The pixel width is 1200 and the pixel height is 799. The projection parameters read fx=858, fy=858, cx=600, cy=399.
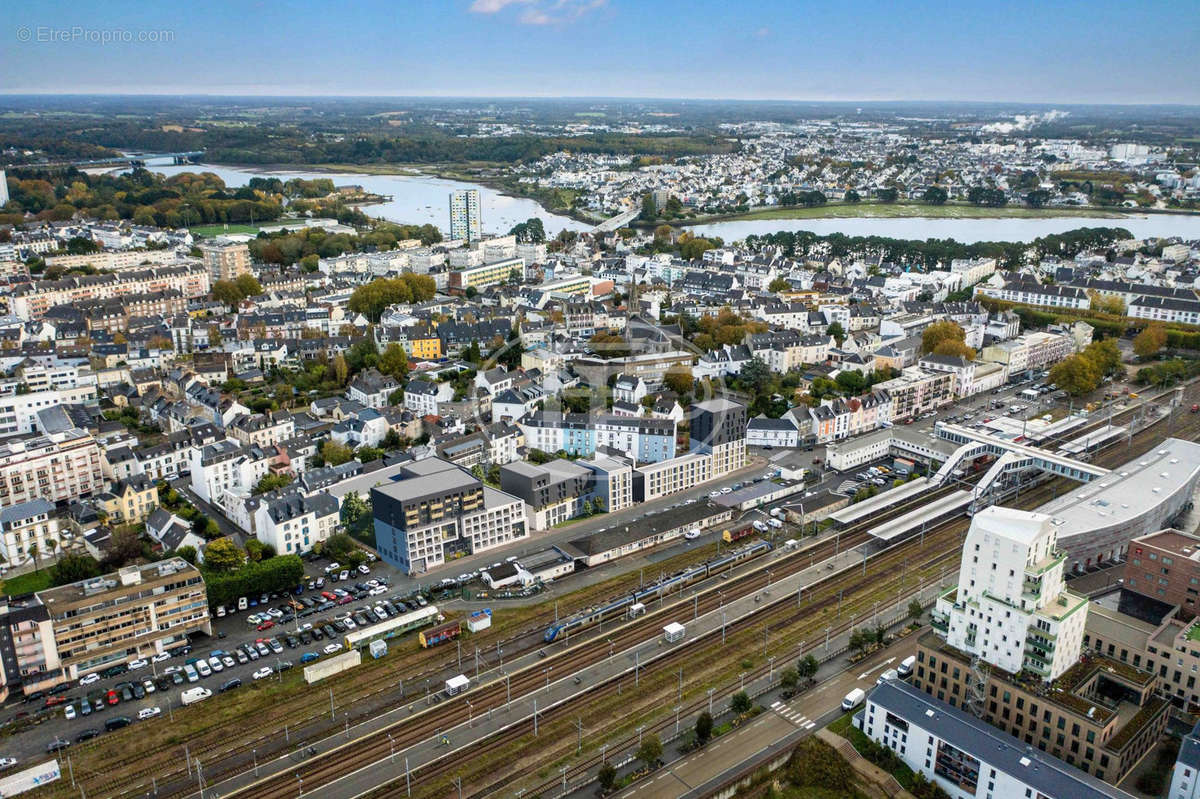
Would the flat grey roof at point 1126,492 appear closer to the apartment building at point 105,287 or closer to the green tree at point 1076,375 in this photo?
the green tree at point 1076,375

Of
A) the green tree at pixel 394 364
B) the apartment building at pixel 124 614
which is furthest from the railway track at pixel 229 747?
the green tree at pixel 394 364

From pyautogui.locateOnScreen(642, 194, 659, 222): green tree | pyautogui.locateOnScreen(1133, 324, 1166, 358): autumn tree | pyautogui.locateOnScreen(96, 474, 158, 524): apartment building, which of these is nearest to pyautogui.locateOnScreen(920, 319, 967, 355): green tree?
pyautogui.locateOnScreen(1133, 324, 1166, 358): autumn tree

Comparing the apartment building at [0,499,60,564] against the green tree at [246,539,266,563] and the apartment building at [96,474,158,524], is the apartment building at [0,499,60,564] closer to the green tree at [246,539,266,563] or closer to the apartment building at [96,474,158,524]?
the apartment building at [96,474,158,524]

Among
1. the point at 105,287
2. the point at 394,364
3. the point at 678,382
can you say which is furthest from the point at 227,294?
the point at 678,382

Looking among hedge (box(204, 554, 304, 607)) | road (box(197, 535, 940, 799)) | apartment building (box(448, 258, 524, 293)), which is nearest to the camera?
road (box(197, 535, 940, 799))

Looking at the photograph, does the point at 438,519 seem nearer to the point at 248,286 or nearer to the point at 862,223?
the point at 248,286

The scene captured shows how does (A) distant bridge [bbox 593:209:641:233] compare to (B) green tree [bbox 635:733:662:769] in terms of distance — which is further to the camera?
(A) distant bridge [bbox 593:209:641:233]
